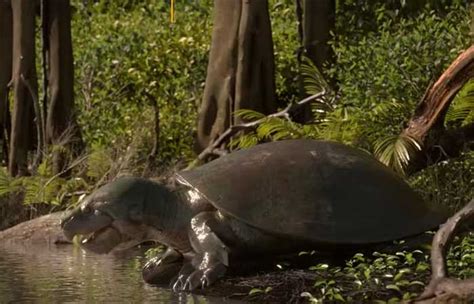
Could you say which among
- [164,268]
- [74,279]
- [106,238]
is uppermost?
[106,238]

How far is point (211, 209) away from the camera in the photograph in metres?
9.91

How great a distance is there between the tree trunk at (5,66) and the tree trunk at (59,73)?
3.53 feet

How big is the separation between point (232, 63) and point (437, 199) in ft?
15.5

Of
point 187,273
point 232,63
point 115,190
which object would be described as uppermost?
point 232,63

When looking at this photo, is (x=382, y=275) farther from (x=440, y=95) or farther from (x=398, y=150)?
(x=440, y=95)

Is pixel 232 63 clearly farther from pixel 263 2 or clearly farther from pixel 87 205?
pixel 87 205

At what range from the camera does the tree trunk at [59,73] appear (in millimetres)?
18031

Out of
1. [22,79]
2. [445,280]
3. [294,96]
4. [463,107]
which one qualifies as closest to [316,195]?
[445,280]

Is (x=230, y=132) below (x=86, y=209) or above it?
above

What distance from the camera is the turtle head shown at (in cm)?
969

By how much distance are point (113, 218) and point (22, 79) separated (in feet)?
28.3

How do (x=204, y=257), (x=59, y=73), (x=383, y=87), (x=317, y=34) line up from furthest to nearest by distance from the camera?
(x=59, y=73), (x=317, y=34), (x=383, y=87), (x=204, y=257)

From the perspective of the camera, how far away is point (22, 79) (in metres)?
18.0

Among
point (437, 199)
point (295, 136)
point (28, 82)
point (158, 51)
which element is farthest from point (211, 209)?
point (158, 51)
